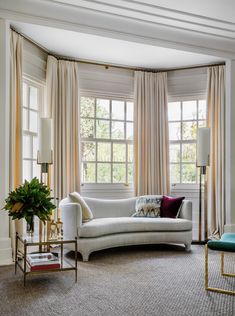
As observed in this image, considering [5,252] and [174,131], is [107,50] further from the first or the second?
[5,252]

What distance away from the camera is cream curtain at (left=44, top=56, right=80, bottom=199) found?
17.7ft

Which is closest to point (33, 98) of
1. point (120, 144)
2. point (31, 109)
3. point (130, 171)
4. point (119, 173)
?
point (31, 109)

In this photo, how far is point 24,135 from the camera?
5.05m

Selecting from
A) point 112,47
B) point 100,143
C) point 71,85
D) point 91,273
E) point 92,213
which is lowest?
point 91,273

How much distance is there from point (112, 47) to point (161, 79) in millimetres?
1254

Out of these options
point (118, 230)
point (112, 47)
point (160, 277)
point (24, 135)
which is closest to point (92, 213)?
point (118, 230)

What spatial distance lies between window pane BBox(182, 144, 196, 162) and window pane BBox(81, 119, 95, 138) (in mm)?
1579

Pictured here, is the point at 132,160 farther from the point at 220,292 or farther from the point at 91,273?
the point at 220,292

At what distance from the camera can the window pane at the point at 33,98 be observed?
5223 mm

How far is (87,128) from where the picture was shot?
19.7 feet

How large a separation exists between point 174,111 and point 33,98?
2.43m

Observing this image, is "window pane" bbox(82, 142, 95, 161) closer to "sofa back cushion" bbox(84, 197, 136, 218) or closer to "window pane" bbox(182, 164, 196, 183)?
"sofa back cushion" bbox(84, 197, 136, 218)

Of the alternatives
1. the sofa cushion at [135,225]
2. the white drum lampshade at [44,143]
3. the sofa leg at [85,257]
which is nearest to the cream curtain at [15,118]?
the white drum lampshade at [44,143]

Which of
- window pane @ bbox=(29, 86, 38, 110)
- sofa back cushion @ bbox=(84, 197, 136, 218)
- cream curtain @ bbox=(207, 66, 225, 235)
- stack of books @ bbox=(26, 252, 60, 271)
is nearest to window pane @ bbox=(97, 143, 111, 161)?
sofa back cushion @ bbox=(84, 197, 136, 218)
